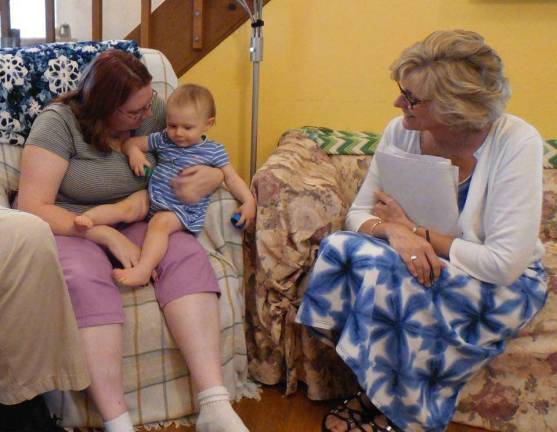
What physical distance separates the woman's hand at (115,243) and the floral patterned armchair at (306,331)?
13.2 inches

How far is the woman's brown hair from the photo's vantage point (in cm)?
140

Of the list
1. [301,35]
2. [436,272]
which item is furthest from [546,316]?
[301,35]

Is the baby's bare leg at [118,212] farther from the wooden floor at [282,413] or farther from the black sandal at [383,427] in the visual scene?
the black sandal at [383,427]

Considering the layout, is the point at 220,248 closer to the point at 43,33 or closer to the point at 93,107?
the point at 93,107

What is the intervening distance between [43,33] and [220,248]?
176 centimetres

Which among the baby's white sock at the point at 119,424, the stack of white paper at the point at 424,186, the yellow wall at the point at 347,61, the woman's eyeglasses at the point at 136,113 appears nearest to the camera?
the baby's white sock at the point at 119,424

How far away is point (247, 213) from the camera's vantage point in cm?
154

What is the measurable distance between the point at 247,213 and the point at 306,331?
36cm

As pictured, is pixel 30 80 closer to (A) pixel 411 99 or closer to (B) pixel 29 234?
(B) pixel 29 234

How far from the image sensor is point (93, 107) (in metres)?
1.42

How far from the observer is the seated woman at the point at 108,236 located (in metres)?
1.25

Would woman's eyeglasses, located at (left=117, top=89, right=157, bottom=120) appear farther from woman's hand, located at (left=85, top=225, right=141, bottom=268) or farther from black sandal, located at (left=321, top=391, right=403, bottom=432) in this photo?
black sandal, located at (left=321, top=391, right=403, bottom=432)

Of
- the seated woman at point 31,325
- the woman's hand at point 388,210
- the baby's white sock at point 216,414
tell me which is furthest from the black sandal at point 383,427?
the seated woman at point 31,325

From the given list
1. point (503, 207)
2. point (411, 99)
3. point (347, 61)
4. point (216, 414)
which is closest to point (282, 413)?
point (216, 414)
